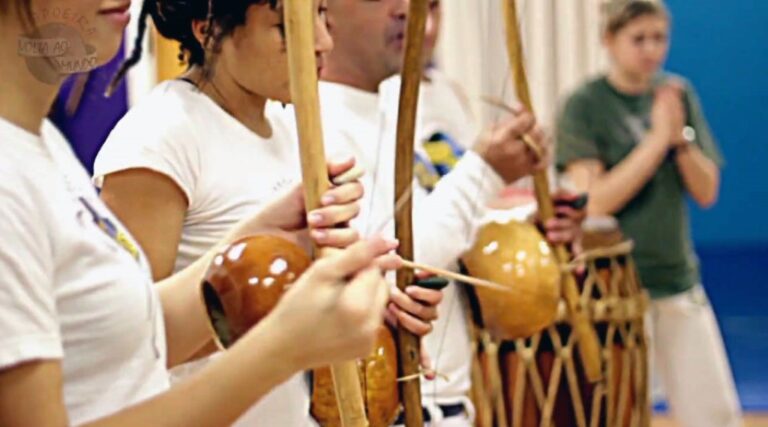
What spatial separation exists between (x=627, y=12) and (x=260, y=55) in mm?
1504

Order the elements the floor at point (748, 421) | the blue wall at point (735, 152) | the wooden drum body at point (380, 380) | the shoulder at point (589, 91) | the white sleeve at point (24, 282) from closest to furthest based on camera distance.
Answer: the white sleeve at point (24, 282)
the wooden drum body at point (380, 380)
the shoulder at point (589, 91)
the floor at point (748, 421)
the blue wall at point (735, 152)

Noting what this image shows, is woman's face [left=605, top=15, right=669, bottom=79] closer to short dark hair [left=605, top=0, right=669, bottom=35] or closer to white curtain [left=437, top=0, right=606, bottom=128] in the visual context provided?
short dark hair [left=605, top=0, right=669, bottom=35]

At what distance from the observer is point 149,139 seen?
0.95 metres

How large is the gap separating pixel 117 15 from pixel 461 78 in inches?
27.0

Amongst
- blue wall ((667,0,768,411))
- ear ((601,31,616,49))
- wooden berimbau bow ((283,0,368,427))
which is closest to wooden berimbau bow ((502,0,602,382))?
wooden berimbau bow ((283,0,368,427))

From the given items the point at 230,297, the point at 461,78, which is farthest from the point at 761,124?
the point at 230,297

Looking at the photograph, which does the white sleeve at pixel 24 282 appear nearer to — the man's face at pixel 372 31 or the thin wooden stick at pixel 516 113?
the thin wooden stick at pixel 516 113

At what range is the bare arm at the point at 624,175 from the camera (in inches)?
90.3

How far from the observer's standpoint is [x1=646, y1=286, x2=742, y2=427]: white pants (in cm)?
230

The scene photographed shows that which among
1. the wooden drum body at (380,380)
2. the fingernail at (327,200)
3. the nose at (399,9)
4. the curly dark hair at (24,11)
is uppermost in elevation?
the curly dark hair at (24,11)

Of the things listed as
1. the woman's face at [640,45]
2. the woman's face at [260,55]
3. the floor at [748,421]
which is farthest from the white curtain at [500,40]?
the floor at [748,421]

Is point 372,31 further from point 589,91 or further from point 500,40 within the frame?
point 589,91

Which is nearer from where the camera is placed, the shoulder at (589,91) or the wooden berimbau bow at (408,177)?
the wooden berimbau bow at (408,177)

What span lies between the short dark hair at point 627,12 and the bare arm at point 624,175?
0.20 meters
